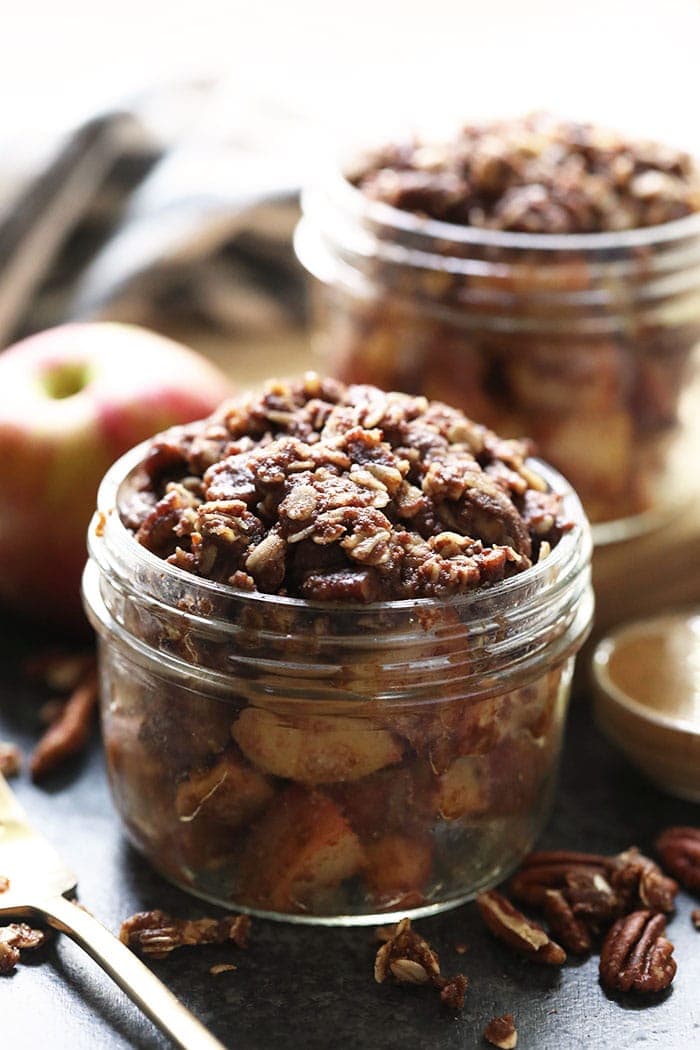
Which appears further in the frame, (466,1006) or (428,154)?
(428,154)

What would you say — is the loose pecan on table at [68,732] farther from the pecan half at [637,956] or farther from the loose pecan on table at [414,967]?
the pecan half at [637,956]

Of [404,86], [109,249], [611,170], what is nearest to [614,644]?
[611,170]

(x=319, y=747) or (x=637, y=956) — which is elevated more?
(x=319, y=747)

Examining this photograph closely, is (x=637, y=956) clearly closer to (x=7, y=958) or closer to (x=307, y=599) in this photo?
(x=307, y=599)

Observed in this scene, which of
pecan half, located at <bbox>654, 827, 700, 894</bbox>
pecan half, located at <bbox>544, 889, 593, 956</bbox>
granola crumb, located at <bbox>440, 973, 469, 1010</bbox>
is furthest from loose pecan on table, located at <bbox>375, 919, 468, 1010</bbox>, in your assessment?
pecan half, located at <bbox>654, 827, 700, 894</bbox>

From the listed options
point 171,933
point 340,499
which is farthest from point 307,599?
point 171,933

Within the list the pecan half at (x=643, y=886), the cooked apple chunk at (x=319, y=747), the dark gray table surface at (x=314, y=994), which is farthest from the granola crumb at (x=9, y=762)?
the pecan half at (x=643, y=886)

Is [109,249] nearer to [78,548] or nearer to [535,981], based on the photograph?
[78,548]
